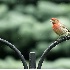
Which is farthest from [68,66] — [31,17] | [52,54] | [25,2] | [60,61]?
[25,2]

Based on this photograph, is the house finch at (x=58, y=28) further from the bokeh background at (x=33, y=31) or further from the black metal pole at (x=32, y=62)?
the bokeh background at (x=33, y=31)

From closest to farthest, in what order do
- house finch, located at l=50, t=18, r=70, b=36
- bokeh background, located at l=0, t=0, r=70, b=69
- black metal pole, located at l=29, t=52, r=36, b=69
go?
1. black metal pole, located at l=29, t=52, r=36, b=69
2. house finch, located at l=50, t=18, r=70, b=36
3. bokeh background, located at l=0, t=0, r=70, b=69

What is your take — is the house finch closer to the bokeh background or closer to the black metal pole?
the black metal pole

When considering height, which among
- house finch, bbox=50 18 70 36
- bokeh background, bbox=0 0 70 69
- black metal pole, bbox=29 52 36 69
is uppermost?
bokeh background, bbox=0 0 70 69

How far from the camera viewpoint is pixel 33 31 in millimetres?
8164

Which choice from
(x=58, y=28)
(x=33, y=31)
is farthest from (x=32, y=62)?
(x=33, y=31)

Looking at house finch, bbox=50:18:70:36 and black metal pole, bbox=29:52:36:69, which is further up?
house finch, bbox=50:18:70:36

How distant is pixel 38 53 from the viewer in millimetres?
7949

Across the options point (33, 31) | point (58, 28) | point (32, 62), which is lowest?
point (32, 62)

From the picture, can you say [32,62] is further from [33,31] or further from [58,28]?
[33,31]

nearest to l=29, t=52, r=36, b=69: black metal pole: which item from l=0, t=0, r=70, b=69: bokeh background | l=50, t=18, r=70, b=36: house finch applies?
l=50, t=18, r=70, b=36: house finch

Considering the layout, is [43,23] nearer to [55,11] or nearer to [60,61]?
[55,11]

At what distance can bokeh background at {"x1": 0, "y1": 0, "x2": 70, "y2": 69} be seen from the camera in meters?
7.94

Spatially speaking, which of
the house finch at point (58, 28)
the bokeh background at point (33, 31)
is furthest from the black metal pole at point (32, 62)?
the bokeh background at point (33, 31)
